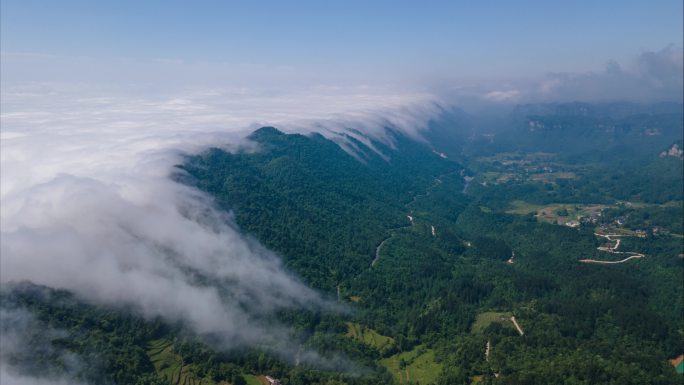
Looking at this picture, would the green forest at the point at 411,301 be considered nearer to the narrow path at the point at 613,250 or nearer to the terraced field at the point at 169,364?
the terraced field at the point at 169,364

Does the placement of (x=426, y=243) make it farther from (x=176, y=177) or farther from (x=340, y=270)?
(x=176, y=177)

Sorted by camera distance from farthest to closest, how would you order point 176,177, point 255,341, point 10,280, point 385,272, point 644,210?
1. point 644,210
2. point 176,177
3. point 385,272
4. point 255,341
5. point 10,280

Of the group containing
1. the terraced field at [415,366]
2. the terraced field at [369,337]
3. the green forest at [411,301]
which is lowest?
the terraced field at [415,366]

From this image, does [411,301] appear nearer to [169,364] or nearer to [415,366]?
[415,366]

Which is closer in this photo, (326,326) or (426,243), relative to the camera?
(326,326)

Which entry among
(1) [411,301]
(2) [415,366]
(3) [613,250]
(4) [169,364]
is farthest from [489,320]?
(3) [613,250]

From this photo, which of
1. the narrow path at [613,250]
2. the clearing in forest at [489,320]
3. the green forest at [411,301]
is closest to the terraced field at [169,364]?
the green forest at [411,301]

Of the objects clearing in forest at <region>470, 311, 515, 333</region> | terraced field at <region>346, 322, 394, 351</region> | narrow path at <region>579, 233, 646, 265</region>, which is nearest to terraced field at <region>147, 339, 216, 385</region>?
terraced field at <region>346, 322, 394, 351</region>

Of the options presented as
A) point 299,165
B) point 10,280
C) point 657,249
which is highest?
point 299,165

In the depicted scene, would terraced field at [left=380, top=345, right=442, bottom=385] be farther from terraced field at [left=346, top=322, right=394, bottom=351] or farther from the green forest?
terraced field at [left=346, top=322, right=394, bottom=351]

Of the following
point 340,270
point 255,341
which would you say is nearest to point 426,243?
point 340,270

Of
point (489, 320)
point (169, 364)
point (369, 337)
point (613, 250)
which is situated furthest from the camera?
point (613, 250)
